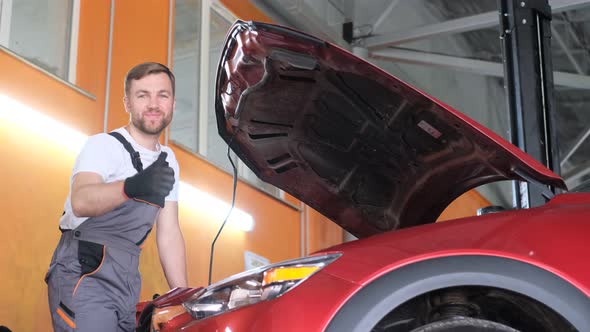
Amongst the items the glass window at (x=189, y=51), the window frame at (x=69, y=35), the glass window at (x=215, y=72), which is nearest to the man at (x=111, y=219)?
the window frame at (x=69, y=35)

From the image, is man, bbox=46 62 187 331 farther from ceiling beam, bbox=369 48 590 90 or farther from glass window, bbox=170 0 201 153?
ceiling beam, bbox=369 48 590 90

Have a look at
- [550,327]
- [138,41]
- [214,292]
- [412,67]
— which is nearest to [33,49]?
[138,41]

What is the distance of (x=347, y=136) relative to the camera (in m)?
2.57

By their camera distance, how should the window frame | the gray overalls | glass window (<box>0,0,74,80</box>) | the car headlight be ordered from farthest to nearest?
glass window (<box>0,0,74,80</box>) < the window frame < the gray overalls < the car headlight

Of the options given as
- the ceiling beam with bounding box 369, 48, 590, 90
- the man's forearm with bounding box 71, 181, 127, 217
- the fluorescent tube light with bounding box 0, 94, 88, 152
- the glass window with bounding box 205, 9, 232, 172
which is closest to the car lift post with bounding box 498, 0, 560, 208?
the man's forearm with bounding box 71, 181, 127, 217

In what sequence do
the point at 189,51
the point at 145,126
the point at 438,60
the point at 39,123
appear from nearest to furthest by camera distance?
the point at 145,126, the point at 39,123, the point at 189,51, the point at 438,60

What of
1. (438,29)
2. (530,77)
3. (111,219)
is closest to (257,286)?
(111,219)

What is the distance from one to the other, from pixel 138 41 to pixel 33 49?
0.85m

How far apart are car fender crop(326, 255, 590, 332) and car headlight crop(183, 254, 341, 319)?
0.14 meters

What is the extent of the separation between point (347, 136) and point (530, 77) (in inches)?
55.1

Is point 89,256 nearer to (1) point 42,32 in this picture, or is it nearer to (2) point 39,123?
(2) point 39,123

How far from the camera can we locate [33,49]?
17.0 ft

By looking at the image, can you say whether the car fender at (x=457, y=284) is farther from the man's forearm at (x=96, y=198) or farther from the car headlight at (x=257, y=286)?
the man's forearm at (x=96, y=198)

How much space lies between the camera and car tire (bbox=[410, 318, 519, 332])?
159 cm
